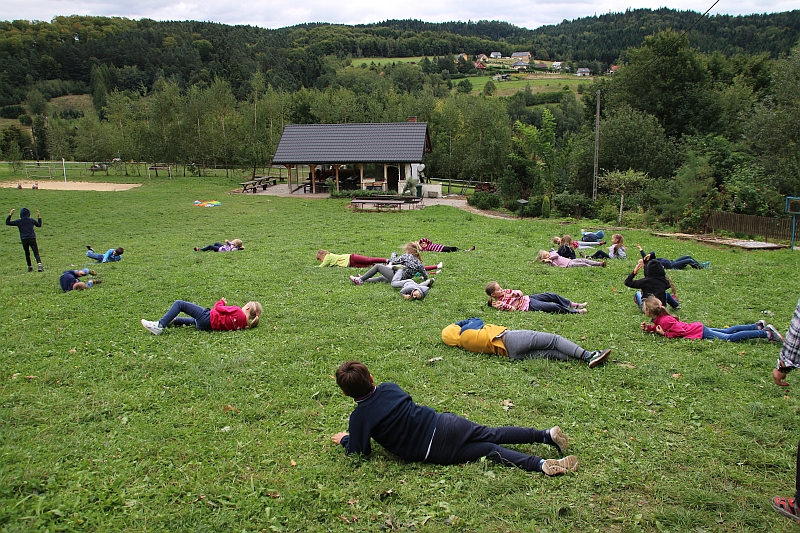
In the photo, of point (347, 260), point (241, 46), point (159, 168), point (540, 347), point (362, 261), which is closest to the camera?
point (540, 347)

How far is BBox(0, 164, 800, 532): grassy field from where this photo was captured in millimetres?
3729

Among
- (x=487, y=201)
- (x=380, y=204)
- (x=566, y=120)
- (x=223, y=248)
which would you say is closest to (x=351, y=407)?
(x=223, y=248)

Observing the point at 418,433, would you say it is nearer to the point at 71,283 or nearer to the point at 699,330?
the point at 699,330

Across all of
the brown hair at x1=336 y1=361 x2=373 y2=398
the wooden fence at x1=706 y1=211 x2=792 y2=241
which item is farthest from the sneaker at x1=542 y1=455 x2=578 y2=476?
the wooden fence at x1=706 y1=211 x2=792 y2=241

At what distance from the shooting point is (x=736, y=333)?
23.2 ft

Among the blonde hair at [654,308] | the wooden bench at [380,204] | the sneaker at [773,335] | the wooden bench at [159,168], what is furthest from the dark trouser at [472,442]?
the wooden bench at [159,168]

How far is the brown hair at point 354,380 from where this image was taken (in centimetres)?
423

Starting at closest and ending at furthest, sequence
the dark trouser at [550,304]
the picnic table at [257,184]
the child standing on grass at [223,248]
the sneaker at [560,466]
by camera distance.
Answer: the sneaker at [560,466]
the dark trouser at [550,304]
the child standing on grass at [223,248]
the picnic table at [257,184]

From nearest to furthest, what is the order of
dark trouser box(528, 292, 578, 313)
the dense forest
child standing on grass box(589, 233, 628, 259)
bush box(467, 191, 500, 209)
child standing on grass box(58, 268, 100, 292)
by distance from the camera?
1. dark trouser box(528, 292, 578, 313)
2. child standing on grass box(58, 268, 100, 292)
3. child standing on grass box(589, 233, 628, 259)
4. the dense forest
5. bush box(467, 191, 500, 209)

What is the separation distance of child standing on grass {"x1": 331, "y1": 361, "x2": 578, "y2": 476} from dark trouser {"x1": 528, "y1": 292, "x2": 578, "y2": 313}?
14.3ft

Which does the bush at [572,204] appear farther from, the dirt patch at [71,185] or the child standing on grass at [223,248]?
the dirt patch at [71,185]

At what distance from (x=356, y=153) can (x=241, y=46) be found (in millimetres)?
104693

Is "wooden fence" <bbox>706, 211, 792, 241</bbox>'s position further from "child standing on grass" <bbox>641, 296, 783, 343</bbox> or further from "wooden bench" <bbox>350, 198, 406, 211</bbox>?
"wooden bench" <bbox>350, 198, 406, 211</bbox>

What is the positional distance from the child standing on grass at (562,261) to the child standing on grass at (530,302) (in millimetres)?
3550
